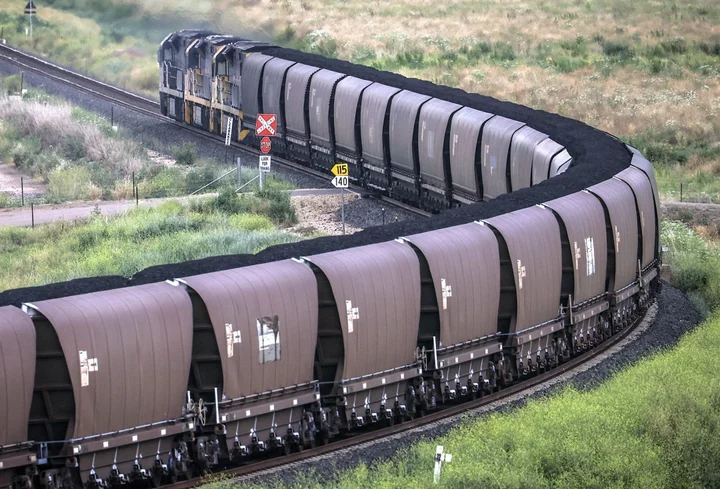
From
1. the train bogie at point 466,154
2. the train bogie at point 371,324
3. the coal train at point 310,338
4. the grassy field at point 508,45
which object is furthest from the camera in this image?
the grassy field at point 508,45

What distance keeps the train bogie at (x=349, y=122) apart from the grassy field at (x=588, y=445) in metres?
22.0

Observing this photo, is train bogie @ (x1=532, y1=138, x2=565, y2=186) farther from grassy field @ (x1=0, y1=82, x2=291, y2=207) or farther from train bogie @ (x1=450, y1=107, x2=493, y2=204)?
grassy field @ (x1=0, y1=82, x2=291, y2=207)

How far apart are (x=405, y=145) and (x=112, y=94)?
2664cm

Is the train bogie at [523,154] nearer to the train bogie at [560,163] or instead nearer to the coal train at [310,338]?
the train bogie at [560,163]

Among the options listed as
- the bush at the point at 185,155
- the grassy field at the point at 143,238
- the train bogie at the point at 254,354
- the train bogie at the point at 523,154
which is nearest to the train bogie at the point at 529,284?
the train bogie at the point at 254,354

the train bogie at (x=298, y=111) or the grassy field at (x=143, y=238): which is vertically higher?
the train bogie at (x=298, y=111)

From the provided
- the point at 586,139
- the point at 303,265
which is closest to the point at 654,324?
the point at 586,139

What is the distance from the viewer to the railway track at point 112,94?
4434 centimetres

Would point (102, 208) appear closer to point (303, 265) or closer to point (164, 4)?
point (303, 265)

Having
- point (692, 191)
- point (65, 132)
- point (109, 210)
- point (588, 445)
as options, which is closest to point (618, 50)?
point (692, 191)

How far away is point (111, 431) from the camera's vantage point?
15695mm

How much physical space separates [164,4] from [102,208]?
3305 cm

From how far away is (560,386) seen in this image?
71.4 ft

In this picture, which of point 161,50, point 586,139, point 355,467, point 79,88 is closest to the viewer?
point 355,467
